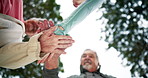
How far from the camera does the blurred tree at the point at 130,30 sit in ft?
9.75

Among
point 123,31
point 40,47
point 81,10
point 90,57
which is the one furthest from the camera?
point 123,31

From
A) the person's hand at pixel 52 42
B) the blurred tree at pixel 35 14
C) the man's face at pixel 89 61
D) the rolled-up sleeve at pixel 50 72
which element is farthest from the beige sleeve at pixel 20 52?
the blurred tree at pixel 35 14

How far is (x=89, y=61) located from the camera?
1.23 meters

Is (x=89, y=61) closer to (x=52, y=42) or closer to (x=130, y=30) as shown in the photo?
(x=52, y=42)

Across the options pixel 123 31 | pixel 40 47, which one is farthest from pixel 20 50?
pixel 123 31

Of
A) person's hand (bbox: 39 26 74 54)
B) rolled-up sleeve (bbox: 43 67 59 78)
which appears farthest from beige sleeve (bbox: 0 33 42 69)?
rolled-up sleeve (bbox: 43 67 59 78)

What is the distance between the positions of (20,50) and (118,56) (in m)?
2.58

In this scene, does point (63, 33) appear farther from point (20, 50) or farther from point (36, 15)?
point (36, 15)

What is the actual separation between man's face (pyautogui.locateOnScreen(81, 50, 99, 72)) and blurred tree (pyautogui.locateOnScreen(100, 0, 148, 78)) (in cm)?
173

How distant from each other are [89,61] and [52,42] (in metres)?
0.74

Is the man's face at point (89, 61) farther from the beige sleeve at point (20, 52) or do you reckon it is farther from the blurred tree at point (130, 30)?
the blurred tree at point (130, 30)

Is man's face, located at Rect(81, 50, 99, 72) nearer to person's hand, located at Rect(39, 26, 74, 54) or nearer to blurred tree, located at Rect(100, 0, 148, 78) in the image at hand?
person's hand, located at Rect(39, 26, 74, 54)

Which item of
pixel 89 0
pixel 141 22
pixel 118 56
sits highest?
pixel 141 22

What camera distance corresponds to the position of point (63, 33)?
1.86ft
